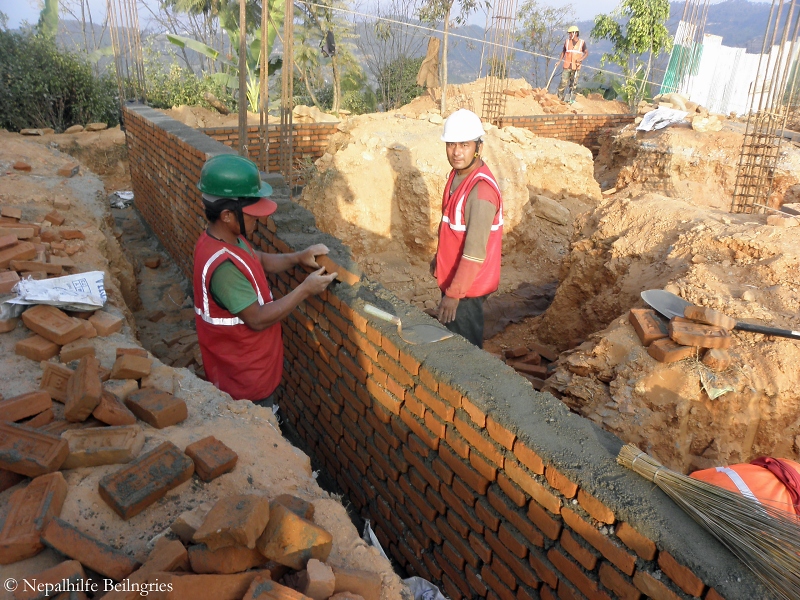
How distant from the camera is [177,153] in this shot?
6164mm

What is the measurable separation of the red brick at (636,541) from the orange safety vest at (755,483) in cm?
33

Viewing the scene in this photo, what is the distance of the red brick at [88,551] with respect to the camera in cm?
160

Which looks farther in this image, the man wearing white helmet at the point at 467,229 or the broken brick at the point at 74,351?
the man wearing white helmet at the point at 467,229

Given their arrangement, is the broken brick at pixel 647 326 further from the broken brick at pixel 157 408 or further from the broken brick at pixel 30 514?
the broken brick at pixel 30 514

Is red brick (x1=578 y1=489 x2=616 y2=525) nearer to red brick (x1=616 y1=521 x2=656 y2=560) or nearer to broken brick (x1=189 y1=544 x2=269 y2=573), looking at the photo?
red brick (x1=616 y1=521 x2=656 y2=560)

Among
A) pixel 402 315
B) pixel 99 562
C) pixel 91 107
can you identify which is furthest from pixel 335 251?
pixel 91 107

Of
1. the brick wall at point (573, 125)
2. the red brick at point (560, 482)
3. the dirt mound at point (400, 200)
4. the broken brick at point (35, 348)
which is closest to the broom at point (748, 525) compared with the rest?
the red brick at point (560, 482)

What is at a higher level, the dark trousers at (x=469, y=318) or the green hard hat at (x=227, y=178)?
the green hard hat at (x=227, y=178)

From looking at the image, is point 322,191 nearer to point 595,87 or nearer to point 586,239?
point 586,239

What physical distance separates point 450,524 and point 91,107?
13.7m

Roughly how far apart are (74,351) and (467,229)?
7.88 ft

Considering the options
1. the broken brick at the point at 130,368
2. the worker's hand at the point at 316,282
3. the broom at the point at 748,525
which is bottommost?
the broken brick at the point at 130,368

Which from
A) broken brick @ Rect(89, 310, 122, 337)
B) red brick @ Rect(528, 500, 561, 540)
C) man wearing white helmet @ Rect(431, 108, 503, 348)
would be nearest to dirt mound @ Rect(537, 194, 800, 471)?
man wearing white helmet @ Rect(431, 108, 503, 348)

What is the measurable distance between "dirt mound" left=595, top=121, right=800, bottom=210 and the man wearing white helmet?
739cm
